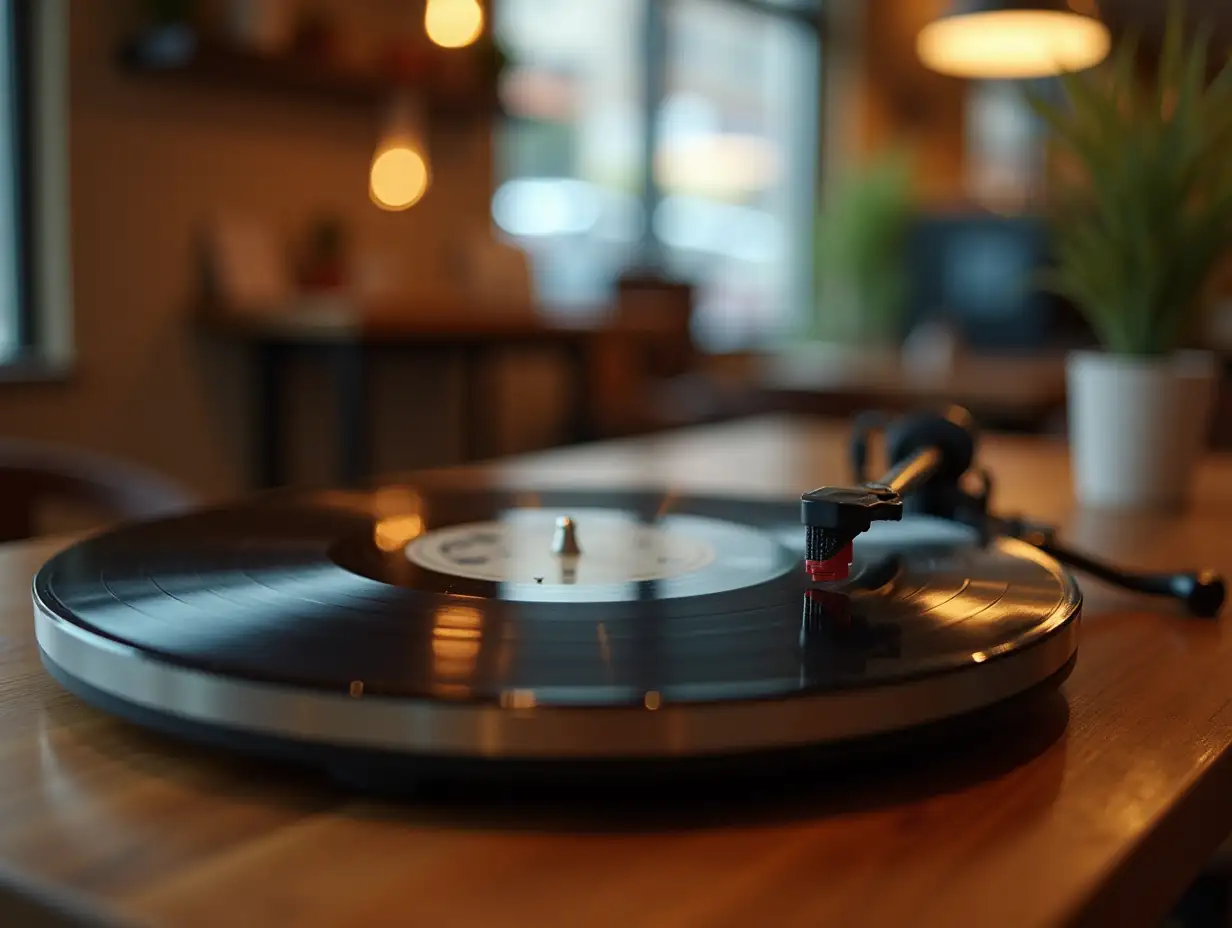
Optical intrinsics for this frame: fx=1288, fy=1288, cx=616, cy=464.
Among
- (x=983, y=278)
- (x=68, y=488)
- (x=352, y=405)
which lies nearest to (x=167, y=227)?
(x=352, y=405)

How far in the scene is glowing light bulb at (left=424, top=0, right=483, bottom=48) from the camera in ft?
4.59

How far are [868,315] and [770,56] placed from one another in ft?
4.69

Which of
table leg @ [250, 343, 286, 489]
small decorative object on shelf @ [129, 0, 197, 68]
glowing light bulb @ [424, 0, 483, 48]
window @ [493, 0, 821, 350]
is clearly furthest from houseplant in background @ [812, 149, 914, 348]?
glowing light bulb @ [424, 0, 483, 48]

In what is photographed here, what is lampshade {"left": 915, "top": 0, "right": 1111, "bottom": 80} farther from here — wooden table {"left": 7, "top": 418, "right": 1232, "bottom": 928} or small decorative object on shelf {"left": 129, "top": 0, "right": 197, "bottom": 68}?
wooden table {"left": 7, "top": 418, "right": 1232, "bottom": 928}

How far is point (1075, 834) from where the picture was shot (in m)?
0.35

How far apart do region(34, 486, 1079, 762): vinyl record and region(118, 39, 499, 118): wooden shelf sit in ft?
9.76

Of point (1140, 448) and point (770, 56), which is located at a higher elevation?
point (770, 56)

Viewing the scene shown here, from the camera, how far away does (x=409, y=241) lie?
165 inches

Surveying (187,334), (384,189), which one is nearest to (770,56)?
(187,334)

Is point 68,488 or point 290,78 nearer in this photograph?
point 68,488

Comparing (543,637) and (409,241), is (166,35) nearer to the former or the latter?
(409,241)

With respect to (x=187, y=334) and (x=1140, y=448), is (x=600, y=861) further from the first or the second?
(x=187, y=334)

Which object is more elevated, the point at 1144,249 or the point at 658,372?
the point at 1144,249

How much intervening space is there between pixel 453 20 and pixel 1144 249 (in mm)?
770
